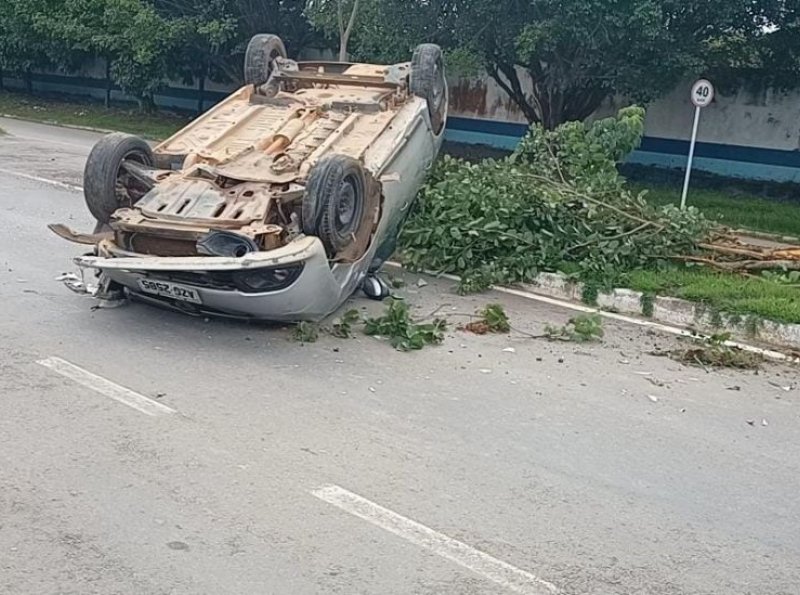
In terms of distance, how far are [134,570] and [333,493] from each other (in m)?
1.13

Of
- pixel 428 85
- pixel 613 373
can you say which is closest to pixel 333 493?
pixel 613 373

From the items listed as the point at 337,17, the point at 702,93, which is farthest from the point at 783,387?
the point at 337,17

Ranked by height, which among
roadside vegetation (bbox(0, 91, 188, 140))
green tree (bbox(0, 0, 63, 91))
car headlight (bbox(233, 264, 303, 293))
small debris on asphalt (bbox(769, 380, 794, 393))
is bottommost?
small debris on asphalt (bbox(769, 380, 794, 393))

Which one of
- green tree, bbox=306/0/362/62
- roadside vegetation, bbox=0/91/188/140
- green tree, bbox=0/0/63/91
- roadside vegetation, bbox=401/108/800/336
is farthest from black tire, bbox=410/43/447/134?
green tree, bbox=0/0/63/91

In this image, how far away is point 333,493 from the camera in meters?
4.92

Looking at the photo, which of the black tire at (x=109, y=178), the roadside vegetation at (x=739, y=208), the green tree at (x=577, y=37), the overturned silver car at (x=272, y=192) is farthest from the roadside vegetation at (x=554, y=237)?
the green tree at (x=577, y=37)

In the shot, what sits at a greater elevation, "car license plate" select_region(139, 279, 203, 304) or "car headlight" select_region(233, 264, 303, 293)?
"car headlight" select_region(233, 264, 303, 293)

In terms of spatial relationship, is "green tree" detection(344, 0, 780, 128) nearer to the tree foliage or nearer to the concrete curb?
the tree foliage

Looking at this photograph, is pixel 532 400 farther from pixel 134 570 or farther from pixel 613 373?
pixel 134 570

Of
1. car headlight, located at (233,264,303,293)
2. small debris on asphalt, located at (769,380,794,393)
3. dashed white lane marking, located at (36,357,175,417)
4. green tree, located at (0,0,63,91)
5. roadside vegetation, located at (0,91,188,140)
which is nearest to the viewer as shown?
dashed white lane marking, located at (36,357,175,417)

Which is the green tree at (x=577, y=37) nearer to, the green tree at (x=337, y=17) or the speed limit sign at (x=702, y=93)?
the green tree at (x=337, y=17)

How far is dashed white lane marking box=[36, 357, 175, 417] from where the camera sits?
5.90 metres

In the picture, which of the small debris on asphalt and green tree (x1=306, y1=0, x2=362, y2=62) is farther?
green tree (x1=306, y1=0, x2=362, y2=62)

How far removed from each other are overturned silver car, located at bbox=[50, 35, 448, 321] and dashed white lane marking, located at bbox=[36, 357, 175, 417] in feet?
2.76
